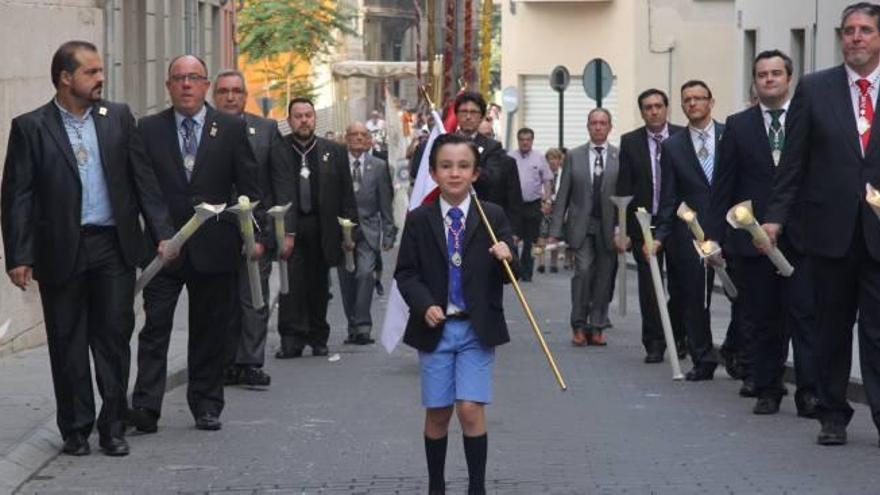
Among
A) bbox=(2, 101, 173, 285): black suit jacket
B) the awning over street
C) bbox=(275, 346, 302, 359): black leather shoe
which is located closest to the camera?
bbox=(2, 101, 173, 285): black suit jacket

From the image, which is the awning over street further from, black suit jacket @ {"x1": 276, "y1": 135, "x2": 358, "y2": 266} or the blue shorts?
the blue shorts

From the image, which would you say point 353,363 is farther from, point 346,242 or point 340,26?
point 340,26

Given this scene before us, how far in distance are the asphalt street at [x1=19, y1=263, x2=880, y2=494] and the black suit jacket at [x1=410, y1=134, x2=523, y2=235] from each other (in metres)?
1.36

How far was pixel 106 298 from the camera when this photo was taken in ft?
35.6

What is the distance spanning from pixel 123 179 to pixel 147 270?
54 cm

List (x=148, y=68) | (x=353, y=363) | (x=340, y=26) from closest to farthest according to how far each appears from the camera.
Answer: (x=353, y=363) < (x=148, y=68) < (x=340, y=26)

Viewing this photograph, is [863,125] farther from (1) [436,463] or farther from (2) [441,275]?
(1) [436,463]

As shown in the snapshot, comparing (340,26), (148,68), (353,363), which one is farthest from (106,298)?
(340,26)

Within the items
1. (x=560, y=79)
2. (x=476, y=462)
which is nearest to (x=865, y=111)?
(x=476, y=462)

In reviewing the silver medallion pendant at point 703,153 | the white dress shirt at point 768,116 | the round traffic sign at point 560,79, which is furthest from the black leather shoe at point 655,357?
the round traffic sign at point 560,79

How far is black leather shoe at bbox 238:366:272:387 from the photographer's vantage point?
14.6 metres

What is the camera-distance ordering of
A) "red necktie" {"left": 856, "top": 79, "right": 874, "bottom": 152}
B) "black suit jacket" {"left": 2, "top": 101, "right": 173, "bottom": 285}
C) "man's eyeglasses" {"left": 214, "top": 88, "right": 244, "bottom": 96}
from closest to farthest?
"black suit jacket" {"left": 2, "top": 101, "right": 173, "bottom": 285}, "red necktie" {"left": 856, "top": 79, "right": 874, "bottom": 152}, "man's eyeglasses" {"left": 214, "top": 88, "right": 244, "bottom": 96}

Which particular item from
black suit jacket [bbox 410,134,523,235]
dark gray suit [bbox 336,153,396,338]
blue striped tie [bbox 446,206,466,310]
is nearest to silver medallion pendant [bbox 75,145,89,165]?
blue striped tie [bbox 446,206,466,310]

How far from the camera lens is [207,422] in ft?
39.1
